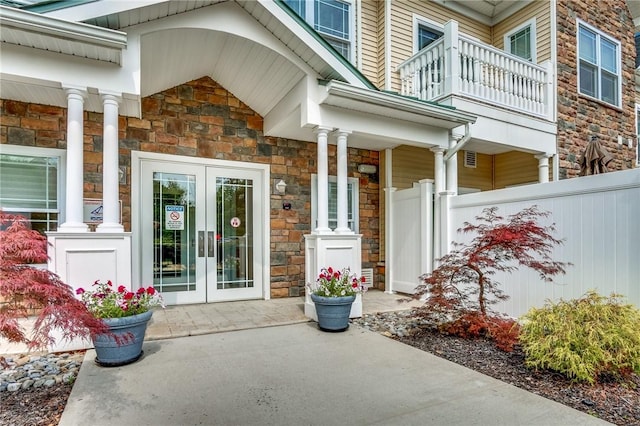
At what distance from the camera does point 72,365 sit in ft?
10.8

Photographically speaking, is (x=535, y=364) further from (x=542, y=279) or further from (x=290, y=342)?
(x=290, y=342)

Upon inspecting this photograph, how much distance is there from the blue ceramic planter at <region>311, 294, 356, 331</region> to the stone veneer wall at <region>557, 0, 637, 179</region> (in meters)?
6.20

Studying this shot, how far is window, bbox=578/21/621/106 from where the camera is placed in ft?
27.0

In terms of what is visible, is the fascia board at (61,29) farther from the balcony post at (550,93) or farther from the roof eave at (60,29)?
the balcony post at (550,93)

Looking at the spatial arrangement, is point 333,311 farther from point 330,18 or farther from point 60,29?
point 330,18

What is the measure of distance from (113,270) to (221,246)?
2202mm

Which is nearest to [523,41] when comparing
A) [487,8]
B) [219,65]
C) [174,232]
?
[487,8]

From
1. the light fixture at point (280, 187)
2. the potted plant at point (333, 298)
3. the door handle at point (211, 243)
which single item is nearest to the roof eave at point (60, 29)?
the door handle at point (211, 243)

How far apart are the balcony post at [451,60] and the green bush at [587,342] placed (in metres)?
4.24

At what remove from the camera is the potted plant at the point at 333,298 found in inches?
172

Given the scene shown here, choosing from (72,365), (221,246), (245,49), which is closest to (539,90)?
(245,49)

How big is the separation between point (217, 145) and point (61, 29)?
269 cm

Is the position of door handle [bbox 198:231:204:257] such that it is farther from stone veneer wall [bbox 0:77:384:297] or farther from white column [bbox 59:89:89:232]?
white column [bbox 59:89:89:232]

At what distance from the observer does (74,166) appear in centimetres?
371
